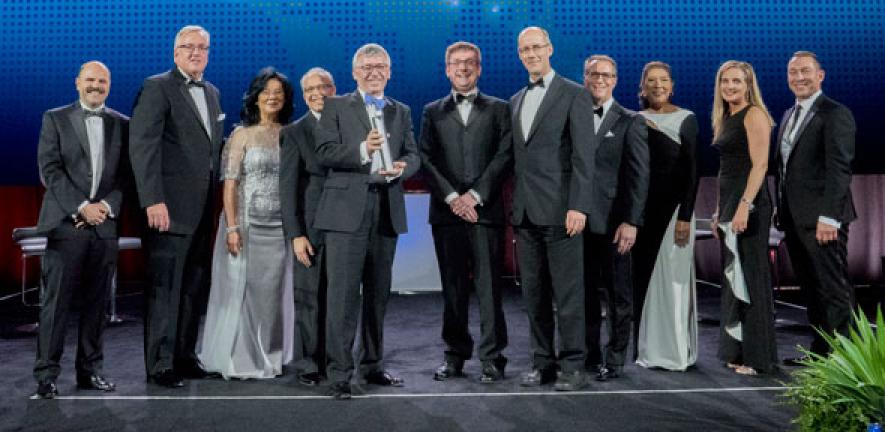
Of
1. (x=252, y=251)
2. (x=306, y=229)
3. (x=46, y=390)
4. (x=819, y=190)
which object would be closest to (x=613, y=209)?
(x=819, y=190)

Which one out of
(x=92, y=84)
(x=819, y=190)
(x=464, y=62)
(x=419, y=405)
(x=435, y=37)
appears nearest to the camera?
(x=419, y=405)

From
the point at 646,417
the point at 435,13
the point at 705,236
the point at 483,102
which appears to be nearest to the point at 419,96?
the point at 435,13

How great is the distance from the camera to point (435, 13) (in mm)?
6273

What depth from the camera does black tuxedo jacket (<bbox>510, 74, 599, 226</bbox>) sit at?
3.27 m

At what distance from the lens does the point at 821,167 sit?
3.71m

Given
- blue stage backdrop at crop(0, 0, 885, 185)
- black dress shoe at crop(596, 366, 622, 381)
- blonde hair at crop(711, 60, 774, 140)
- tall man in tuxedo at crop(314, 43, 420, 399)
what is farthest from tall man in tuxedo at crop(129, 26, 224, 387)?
blue stage backdrop at crop(0, 0, 885, 185)

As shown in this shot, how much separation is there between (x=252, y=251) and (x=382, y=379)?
0.86 metres

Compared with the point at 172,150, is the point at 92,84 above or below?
above

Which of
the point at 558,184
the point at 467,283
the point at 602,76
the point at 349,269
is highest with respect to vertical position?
the point at 602,76

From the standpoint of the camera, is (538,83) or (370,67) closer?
(370,67)

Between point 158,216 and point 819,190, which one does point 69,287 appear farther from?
point 819,190

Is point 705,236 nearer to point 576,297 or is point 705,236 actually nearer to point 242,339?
point 576,297

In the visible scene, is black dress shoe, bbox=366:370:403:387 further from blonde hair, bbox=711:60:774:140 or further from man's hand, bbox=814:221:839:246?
man's hand, bbox=814:221:839:246

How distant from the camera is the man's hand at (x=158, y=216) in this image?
3.37 meters
